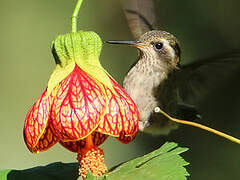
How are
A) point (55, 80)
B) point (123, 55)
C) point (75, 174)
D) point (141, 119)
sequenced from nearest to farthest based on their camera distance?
point (55, 80), point (75, 174), point (141, 119), point (123, 55)

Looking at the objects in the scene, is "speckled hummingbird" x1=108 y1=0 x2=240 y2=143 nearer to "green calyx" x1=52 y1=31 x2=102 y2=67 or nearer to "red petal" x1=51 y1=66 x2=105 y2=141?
"green calyx" x1=52 y1=31 x2=102 y2=67

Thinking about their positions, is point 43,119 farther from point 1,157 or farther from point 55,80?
point 1,157

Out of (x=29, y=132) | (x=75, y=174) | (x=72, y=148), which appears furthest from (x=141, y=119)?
(x=29, y=132)

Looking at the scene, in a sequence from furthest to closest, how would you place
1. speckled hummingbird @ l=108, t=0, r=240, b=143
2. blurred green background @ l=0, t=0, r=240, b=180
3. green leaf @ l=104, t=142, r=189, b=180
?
blurred green background @ l=0, t=0, r=240, b=180 < speckled hummingbird @ l=108, t=0, r=240, b=143 < green leaf @ l=104, t=142, r=189, b=180

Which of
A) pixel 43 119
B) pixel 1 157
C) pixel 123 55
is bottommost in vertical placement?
pixel 1 157

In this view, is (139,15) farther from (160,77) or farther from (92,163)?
(92,163)

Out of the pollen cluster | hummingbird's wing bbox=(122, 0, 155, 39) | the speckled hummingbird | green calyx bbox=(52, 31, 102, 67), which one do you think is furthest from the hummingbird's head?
the pollen cluster

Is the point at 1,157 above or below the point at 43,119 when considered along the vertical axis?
below
